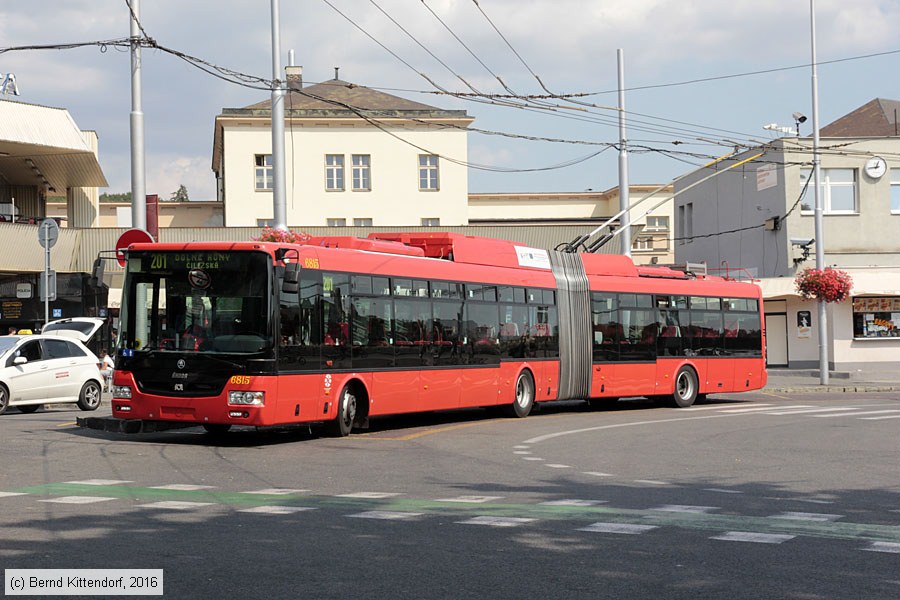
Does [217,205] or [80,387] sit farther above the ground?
[217,205]

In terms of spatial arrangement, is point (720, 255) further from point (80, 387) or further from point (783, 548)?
point (783, 548)

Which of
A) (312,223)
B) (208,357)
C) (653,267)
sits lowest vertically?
(208,357)

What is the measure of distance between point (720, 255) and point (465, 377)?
3924 cm

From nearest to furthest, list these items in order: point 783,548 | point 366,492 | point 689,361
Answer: point 783,548 → point 366,492 → point 689,361

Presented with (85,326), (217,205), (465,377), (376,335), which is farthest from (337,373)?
(217,205)

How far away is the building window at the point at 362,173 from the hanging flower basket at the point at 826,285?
27130 mm

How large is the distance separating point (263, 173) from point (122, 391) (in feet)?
147

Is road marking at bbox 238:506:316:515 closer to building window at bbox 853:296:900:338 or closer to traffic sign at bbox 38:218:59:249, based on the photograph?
traffic sign at bbox 38:218:59:249

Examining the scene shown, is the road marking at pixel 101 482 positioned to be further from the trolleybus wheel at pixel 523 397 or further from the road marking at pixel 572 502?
the trolleybus wheel at pixel 523 397

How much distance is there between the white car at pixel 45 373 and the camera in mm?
22953

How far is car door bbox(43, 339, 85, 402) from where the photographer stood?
23.8m

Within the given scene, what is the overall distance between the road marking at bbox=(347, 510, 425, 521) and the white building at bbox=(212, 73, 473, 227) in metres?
49.9

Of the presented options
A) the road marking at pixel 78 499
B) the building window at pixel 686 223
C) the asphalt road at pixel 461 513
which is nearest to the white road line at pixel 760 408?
the asphalt road at pixel 461 513

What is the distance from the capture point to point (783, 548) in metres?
8.17
